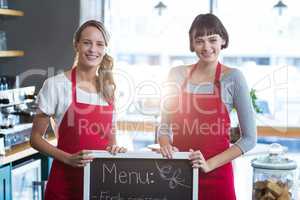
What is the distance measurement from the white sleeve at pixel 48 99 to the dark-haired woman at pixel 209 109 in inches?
16.6

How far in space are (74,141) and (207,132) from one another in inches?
19.7

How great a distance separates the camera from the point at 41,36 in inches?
153

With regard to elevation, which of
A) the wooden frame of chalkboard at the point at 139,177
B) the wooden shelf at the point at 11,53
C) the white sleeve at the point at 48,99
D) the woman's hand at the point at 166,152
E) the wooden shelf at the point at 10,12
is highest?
the wooden shelf at the point at 10,12

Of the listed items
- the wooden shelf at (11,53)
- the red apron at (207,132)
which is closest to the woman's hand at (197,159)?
the red apron at (207,132)

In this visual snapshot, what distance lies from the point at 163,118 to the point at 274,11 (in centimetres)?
239

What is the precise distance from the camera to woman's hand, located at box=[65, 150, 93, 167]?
1.65 metres

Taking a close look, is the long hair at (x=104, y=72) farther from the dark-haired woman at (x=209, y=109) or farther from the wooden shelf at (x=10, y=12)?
the wooden shelf at (x=10, y=12)

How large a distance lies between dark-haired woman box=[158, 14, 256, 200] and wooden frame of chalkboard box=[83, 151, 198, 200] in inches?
4.8

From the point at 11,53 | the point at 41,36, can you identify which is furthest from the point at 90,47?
the point at 41,36

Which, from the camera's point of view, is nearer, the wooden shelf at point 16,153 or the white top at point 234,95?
the white top at point 234,95

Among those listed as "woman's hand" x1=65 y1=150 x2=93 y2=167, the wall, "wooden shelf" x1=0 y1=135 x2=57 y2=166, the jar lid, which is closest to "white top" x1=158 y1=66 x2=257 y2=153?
the jar lid

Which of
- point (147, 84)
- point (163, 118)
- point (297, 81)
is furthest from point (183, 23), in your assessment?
point (163, 118)

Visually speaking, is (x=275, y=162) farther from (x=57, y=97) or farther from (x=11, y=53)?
(x=11, y=53)

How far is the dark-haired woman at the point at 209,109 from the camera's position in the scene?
1.78 meters
